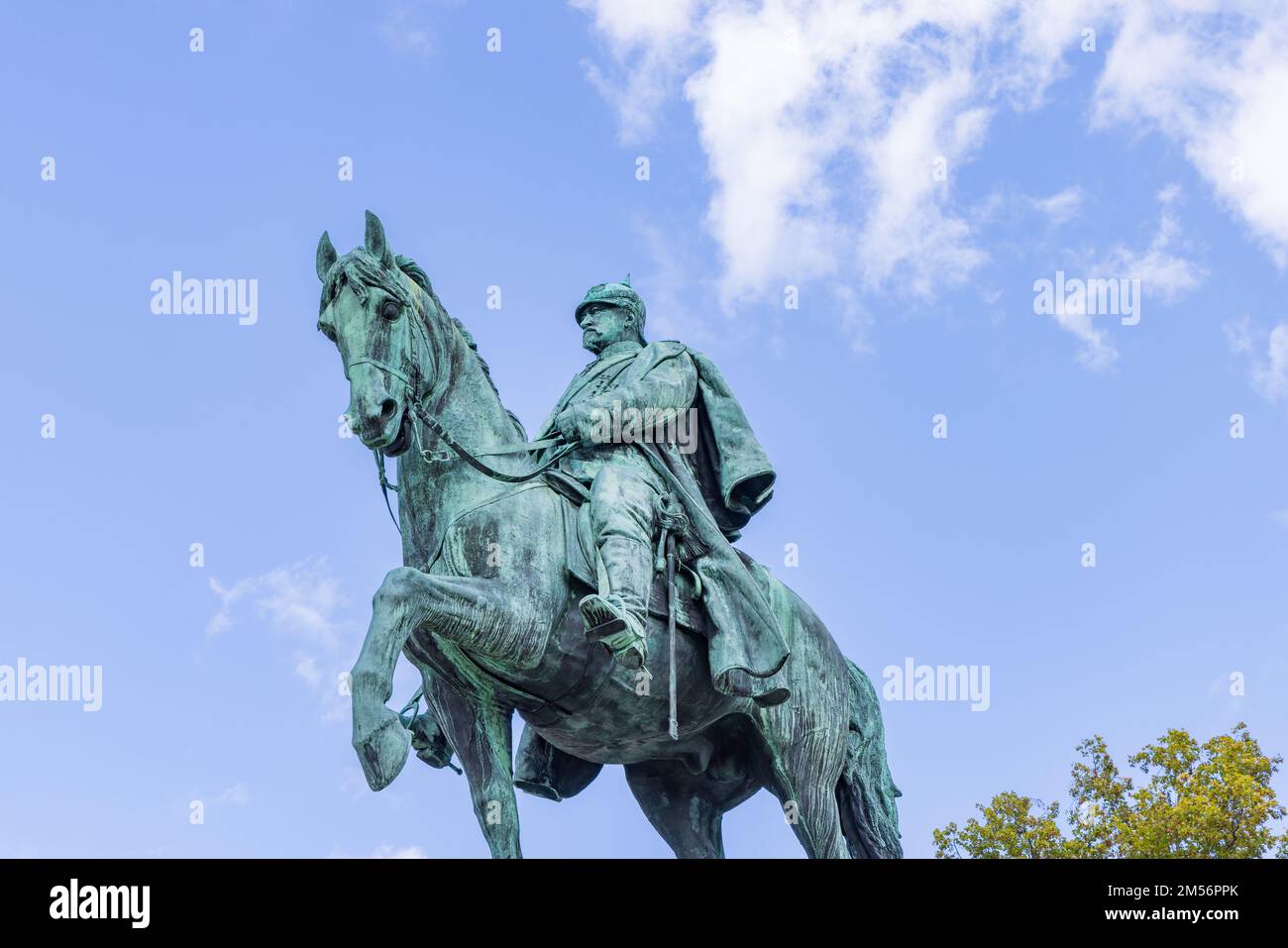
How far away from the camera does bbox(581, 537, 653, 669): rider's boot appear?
12688 mm

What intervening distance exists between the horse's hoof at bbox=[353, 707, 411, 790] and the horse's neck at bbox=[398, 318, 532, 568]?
5.27 feet

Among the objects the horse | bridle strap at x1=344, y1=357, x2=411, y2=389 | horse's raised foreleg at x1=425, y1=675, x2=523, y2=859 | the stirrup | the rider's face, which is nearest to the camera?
the stirrup

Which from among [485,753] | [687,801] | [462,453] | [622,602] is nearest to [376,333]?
[462,453]

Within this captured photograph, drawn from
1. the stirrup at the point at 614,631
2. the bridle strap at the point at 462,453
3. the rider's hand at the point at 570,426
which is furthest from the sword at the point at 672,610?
the bridle strap at the point at 462,453

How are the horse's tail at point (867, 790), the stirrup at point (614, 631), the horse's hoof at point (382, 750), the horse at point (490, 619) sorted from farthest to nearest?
1. the horse's tail at point (867, 790)
2. the horse at point (490, 619)
3. the stirrup at point (614, 631)
4. the horse's hoof at point (382, 750)

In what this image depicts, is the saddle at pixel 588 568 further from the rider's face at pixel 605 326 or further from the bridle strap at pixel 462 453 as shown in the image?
the rider's face at pixel 605 326

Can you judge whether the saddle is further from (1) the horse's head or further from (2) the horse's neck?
(1) the horse's head

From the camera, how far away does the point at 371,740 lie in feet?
38.7

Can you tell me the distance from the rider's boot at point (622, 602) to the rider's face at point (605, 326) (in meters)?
2.42

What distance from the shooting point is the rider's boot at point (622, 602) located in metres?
12.7

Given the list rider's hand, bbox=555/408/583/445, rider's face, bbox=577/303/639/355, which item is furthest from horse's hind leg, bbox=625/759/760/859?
rider's face, bbox=577/303/639/355

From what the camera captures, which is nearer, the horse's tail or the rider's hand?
the rider's hand
